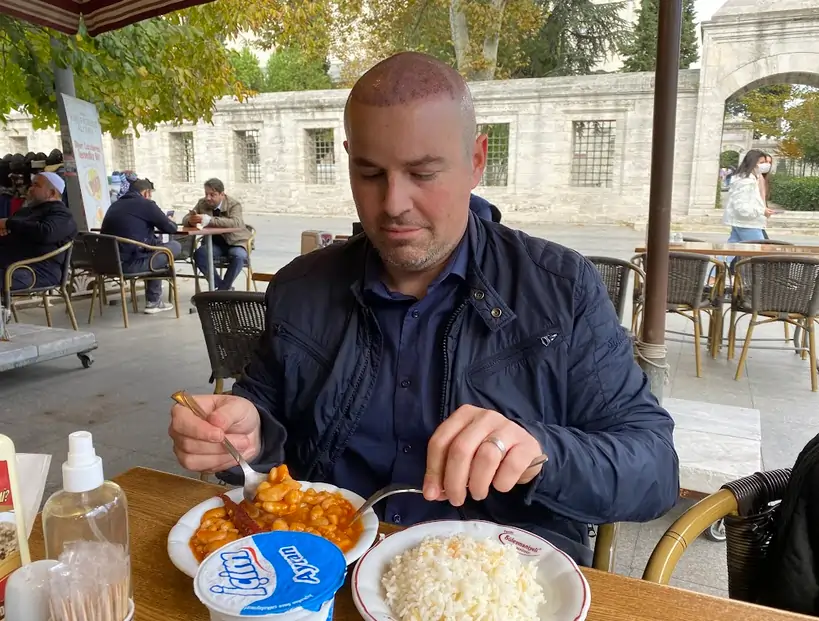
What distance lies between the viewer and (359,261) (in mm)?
1446

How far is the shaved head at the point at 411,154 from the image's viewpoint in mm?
1191

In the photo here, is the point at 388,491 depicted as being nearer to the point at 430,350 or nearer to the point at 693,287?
the point at 430,350

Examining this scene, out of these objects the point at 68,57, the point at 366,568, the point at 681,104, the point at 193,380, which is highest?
the point at 681,104

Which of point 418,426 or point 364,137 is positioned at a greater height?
point 364,137

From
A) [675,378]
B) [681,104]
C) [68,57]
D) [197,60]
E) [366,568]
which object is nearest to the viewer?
[366,568]

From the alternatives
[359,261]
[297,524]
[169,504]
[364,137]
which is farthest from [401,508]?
[364,137]

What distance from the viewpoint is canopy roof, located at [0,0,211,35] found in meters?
2.76

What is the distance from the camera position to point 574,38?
2406 centimetres

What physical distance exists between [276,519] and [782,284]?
4.14 meters

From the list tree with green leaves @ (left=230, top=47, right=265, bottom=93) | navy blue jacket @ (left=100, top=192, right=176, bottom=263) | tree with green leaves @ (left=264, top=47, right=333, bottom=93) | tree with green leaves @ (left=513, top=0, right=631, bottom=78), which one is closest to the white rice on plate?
navy blue jacket @ (left=100, top=192, right=176, bottom=263)

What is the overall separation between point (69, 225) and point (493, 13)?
623 inches

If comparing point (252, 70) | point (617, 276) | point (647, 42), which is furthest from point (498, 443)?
point (252, 70)

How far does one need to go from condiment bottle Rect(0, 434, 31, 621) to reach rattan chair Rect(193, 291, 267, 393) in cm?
218

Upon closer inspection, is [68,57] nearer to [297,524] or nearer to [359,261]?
[359,261]
